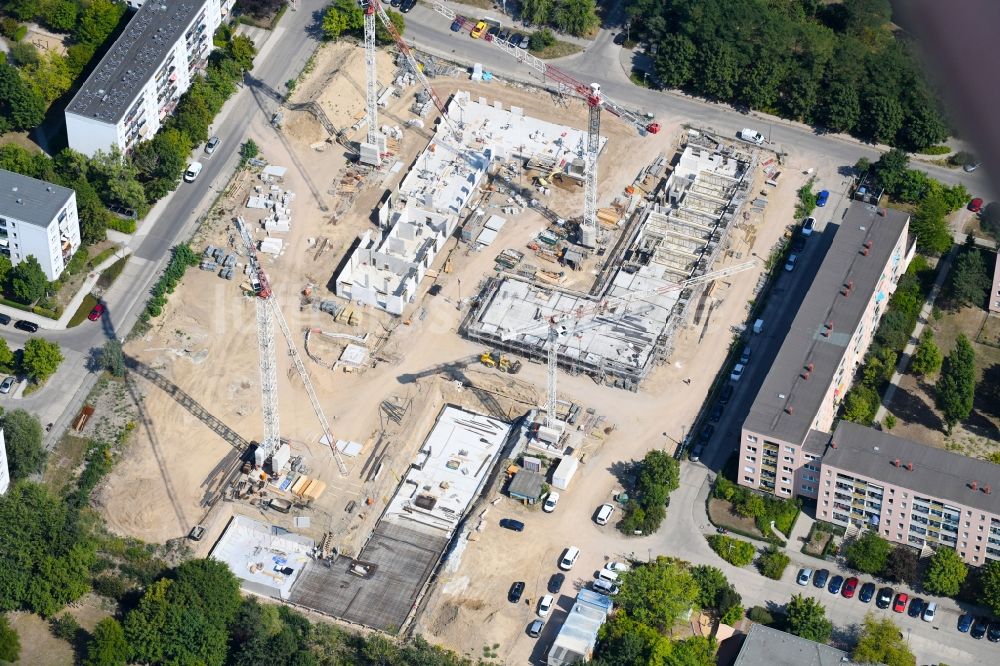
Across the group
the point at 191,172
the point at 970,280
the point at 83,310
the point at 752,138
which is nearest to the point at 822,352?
the point at 970,280

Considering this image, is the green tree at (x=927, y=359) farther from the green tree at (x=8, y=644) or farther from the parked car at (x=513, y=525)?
the green tree at (x=8, y=644)

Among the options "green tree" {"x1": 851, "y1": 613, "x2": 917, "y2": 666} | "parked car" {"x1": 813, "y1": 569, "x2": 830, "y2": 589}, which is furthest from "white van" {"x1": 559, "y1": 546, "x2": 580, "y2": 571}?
"green tree" {"x1": 851, "y1": 613, "x2": 917, "y2": 666}

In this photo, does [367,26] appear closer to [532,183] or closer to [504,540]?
[532,183]

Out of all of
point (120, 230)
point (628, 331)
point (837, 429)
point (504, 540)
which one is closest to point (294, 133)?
point (120, 230)

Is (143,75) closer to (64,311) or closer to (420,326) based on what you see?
(64,311)

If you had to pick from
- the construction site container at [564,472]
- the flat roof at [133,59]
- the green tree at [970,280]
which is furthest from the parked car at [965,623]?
the flat roof at [133,59]
